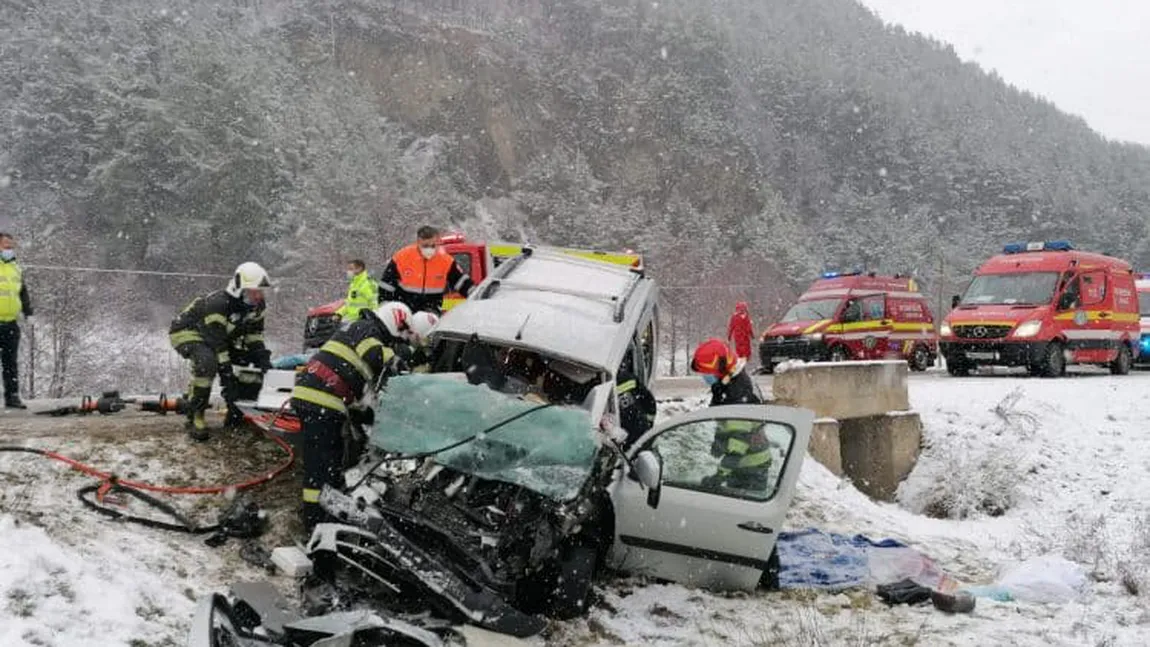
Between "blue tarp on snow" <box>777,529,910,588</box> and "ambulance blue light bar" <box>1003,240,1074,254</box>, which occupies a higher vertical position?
"ambulance blue light bar" <box>1003,240,1074,254</box>

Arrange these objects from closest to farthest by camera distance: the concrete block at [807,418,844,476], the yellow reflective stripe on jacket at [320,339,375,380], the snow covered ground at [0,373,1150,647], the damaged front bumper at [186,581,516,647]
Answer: the damaged front bumper at [186,581,516,647] < the snow covered ground at [0,373,1150,647] < the yellow reflective stripe on jacket at [320,339,375,380] < the concrete block at [807,418,844,476]

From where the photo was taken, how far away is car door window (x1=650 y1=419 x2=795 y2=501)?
19.4ft

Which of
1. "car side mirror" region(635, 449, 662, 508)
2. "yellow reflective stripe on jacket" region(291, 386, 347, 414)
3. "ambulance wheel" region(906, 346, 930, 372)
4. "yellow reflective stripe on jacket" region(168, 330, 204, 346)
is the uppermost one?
"yellow reflective stripe on jacket" region(168, 330, 204, 346)

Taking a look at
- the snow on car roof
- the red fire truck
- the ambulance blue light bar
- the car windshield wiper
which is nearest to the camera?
the car windshield wiper

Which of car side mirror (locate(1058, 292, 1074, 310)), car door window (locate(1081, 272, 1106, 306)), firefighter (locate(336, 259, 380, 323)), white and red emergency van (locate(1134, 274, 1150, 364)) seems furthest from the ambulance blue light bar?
firefighter (locate(336, 259, 380, 323))

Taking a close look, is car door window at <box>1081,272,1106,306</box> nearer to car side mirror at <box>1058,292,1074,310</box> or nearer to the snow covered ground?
car side mirror at <box>1058,292,1074,310</box>

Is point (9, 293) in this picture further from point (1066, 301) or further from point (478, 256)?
point (1066, 301)

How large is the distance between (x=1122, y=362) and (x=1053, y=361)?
2997 mm

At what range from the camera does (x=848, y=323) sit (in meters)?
17.0

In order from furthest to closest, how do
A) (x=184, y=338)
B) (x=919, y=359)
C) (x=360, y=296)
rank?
(x=919, y=359), (x=360, y=296), (x=184, y=338)

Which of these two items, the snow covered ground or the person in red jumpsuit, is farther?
Answer: the person in red jumpsuit

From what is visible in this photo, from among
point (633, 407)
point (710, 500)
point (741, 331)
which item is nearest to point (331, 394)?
point (633, 407)

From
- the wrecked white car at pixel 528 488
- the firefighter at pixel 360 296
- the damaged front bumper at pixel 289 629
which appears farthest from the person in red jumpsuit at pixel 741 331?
the damaged front bumper at pixel 289 629

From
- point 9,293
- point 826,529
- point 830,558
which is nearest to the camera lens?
point 830,558
